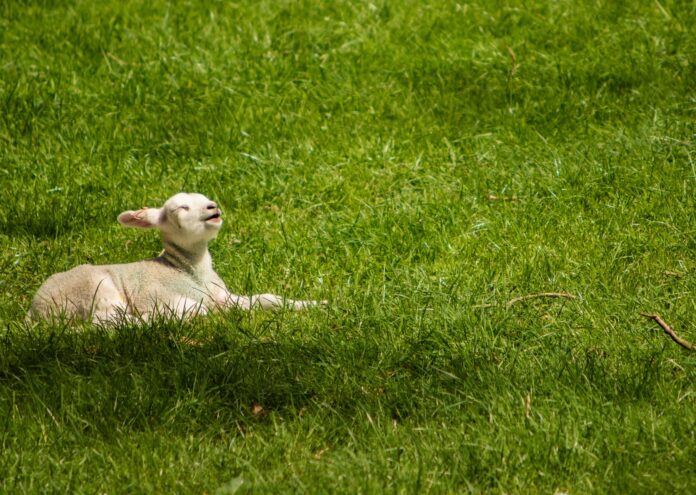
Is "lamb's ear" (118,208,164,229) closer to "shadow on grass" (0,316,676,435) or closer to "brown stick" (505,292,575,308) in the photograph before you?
"shadow on grass" (0,316,676,435)

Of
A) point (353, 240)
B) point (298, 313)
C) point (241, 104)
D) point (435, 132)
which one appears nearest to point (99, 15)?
point (241, 104)

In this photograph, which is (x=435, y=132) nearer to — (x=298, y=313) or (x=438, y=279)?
(x=438, y=279)

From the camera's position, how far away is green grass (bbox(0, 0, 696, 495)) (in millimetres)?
3883

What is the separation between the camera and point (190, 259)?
552cm

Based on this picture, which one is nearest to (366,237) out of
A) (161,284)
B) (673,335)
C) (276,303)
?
(276,303)

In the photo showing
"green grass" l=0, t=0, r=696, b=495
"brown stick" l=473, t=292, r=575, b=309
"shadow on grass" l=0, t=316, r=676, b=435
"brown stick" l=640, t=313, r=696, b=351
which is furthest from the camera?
"brown stick" l=473, t=292, r=575, b=309

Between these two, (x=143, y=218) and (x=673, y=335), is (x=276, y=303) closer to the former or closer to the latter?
(x=143, y=218)

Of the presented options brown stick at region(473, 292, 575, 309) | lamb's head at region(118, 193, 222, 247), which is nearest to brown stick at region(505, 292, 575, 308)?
brown stick at region(473, 292, 575, 309)

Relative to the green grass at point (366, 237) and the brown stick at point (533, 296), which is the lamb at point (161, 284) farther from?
the brown stick at point (533, 296)

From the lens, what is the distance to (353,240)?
19.7 ft

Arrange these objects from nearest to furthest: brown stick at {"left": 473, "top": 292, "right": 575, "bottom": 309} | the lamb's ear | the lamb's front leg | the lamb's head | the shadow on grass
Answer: the shadow on grass < brown stick at {"left": 473, "top": 292, "right": 575, "bottom": 309} < the lamb's front leg < the lamb's head < the lamb's ear

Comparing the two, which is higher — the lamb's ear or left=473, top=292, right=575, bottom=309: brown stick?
the lamb's ear

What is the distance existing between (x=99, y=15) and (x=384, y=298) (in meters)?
4.87

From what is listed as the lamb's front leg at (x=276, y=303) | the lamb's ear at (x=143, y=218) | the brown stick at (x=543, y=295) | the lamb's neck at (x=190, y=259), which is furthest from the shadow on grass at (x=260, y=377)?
the lamb's ear at (x=143, y=218)
